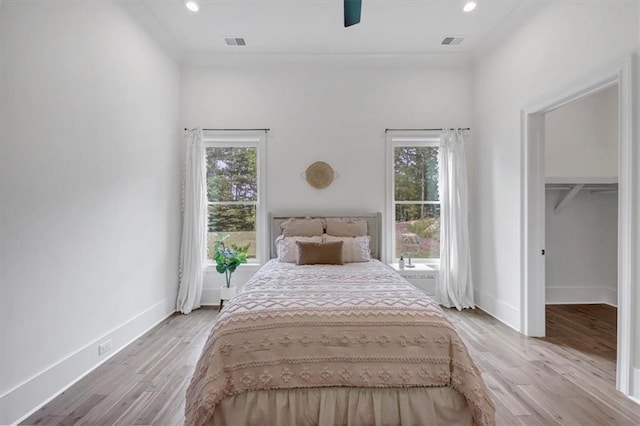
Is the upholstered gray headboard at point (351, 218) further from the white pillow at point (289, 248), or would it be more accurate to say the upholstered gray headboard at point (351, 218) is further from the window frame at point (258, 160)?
the white pillow at point (289, 248)

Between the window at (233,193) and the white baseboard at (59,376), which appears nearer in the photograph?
the white baseboard at (59,376)

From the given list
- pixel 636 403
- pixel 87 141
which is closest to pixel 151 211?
pixel 87 141

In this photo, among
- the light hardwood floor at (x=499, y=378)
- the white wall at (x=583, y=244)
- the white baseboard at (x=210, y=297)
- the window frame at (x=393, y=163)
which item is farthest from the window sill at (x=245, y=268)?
the white wall at (x=583, y=244)

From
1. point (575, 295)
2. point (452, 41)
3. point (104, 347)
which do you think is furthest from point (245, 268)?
point (575, 295)

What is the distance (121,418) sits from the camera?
194cm

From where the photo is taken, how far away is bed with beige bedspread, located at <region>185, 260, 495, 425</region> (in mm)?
1672

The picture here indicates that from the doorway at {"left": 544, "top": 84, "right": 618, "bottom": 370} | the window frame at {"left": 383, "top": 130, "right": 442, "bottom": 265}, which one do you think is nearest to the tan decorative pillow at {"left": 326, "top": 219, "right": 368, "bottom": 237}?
the window frame at {"left": 383, "top": 130, "right": 442, "bottom": 265}

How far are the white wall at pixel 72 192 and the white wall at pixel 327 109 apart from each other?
0.90 metres

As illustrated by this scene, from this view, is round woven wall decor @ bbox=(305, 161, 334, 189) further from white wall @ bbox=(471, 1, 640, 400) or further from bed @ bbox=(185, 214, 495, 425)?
bed @ bbox=(185, 214, 495, 425)

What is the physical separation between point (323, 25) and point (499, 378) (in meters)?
3.88

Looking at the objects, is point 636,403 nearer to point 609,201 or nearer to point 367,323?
point 367,323

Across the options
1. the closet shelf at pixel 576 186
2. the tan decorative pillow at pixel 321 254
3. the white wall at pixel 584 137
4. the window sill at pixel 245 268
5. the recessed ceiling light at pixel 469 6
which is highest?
the recessed ceiling light at pixel 469 6

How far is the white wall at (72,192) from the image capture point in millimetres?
1919

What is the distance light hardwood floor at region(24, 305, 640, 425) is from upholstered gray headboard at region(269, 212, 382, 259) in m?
1.29
